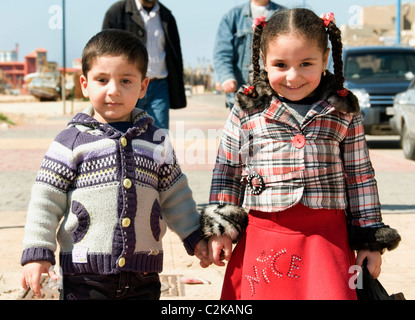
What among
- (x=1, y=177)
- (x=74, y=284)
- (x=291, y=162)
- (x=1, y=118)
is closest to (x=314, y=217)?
(x=291, y=162)

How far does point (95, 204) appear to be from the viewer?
2.66 m

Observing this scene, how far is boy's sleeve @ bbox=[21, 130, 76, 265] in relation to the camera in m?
2.62

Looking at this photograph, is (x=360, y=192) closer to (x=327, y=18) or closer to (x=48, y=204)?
(x=327, y=18)

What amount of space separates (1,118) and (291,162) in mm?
19736

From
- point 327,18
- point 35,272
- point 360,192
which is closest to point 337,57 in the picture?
point 327,18

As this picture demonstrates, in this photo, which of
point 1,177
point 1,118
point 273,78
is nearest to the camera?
point 273,78

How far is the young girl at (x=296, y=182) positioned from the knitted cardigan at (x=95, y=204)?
326 mm

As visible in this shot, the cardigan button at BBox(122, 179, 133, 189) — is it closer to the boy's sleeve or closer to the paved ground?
the boy's sleeve

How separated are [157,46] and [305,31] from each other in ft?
8.10

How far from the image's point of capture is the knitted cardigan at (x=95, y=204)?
2.64m

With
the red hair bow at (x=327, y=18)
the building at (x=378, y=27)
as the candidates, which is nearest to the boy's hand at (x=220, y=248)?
the red hair bow at (x=327, y=18)

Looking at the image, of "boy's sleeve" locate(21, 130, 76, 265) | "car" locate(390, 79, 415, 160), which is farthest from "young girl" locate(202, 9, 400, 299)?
"car" locate(390, 79, 415, 160)

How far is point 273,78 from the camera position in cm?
279
